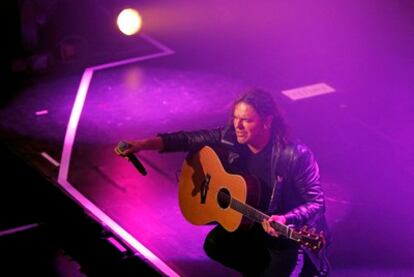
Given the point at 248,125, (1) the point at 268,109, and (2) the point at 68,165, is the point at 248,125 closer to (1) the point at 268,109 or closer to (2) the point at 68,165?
(1) the point at 268,109

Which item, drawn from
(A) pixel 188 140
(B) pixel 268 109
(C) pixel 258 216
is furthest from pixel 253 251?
(B) pixel 268 109

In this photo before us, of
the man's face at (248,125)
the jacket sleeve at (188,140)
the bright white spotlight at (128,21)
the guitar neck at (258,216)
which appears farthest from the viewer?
the bright white spotlight at (128,21)

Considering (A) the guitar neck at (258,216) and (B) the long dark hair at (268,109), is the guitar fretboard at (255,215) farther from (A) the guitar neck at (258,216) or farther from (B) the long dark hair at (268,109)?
(B) the long dark hair at (268,109)

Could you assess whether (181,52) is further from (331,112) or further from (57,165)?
(57,165)

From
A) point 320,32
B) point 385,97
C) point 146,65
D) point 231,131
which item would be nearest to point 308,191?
point 231,131

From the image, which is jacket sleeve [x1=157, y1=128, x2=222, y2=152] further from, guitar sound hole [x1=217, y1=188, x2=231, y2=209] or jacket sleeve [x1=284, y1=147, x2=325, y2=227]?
jacket sleeve [x1=284, y1=147, x2=325, y2=227]

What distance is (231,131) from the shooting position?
6723mm

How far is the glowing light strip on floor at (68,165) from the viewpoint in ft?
24.9

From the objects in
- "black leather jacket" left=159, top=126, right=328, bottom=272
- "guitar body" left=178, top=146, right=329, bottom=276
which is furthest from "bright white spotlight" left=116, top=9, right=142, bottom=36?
"black leather jacket" left=159, top=126, right=328, bottom=272

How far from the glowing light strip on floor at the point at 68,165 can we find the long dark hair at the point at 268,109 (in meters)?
1.88

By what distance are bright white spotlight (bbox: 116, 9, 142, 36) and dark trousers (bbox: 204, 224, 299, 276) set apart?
6.14 meters

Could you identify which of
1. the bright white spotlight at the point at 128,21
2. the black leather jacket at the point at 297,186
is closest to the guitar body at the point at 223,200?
the black leather jacket at the point at 297,186

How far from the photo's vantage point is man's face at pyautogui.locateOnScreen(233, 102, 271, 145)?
20.7ft

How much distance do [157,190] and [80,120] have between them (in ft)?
7.45
